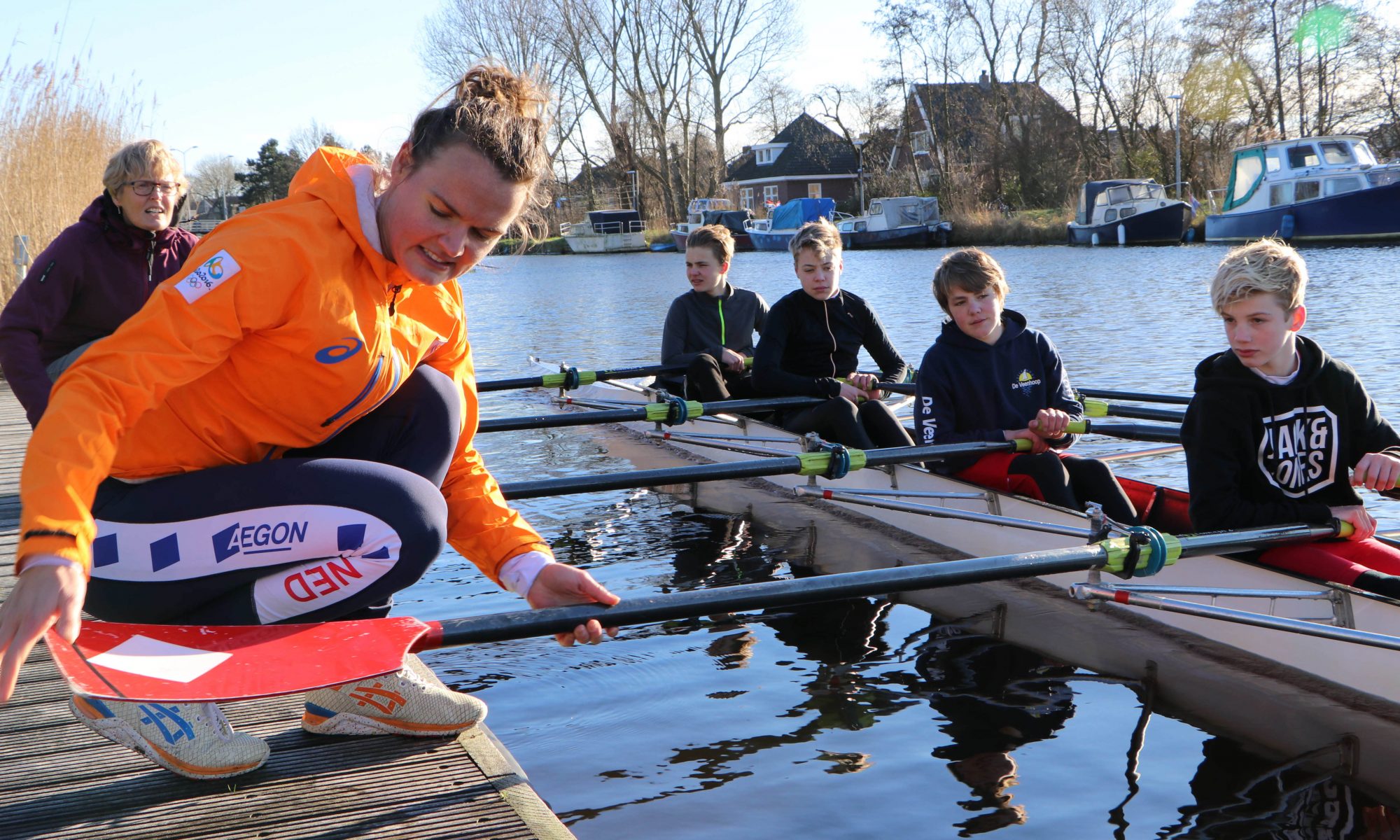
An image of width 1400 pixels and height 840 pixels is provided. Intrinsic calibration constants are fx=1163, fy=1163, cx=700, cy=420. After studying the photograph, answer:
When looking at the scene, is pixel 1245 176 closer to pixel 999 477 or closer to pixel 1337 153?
pixel 1337 153

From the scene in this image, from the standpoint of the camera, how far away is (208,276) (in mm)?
1941

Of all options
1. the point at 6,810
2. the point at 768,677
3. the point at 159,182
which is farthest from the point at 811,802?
the point at 159,182

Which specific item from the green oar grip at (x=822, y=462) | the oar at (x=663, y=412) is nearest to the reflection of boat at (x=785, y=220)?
the oar at (x=663, y=412)

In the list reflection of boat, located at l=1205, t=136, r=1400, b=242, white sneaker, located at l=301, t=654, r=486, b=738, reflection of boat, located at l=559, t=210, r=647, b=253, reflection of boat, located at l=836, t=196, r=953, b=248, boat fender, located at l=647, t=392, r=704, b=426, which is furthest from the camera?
reflection of boat, located at l=559, t=210, r=647, b=253

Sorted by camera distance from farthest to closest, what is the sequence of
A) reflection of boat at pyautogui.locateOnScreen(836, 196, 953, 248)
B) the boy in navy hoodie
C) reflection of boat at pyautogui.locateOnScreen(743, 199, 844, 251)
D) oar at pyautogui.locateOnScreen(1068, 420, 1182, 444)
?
1. reflection of boat at pyautogui.locateOnScreen(743, 199, 844, 251)
2. reflection of boat at pyautogui.locateOnScreen(836, 196, 953, 248)
3. oar at pyautogui.locateOnScreen(1068, 420, 1182, 444)
4. the boy in navy hoodie

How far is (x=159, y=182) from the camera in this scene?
4238 mm

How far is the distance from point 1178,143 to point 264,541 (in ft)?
122

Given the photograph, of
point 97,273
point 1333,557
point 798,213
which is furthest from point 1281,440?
point 798,213

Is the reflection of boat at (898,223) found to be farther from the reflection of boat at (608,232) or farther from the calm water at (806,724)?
the calm water at (806,724)

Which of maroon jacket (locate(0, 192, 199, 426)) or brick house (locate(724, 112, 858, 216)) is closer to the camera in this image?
maroon jacket (locate(0, 192, 199, 426))

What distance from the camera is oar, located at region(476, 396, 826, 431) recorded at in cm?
576

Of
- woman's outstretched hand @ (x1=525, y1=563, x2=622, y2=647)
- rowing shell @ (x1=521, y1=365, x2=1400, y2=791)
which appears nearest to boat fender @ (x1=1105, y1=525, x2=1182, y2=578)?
rowing shell @ (x1=521, y1=365, x2=1400, y2=791)

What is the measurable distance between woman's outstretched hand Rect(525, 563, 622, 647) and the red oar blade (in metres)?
0.25

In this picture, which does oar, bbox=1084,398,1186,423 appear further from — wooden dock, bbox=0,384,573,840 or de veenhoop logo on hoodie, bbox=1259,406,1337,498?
wooden dock, bbox=0,384,573,840
